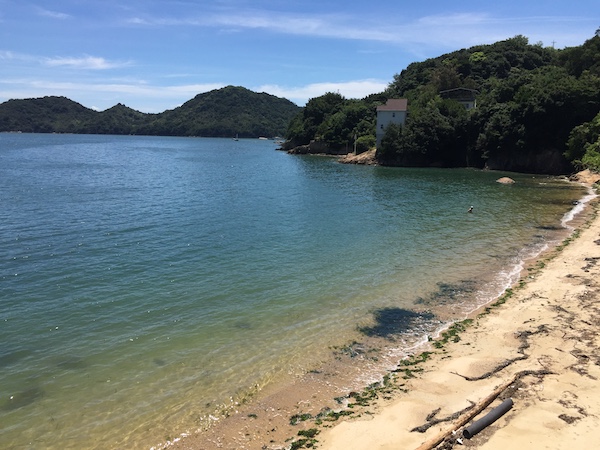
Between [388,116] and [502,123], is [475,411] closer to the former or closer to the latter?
[502,123]

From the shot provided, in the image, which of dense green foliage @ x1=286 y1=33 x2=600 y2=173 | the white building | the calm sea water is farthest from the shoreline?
the white building

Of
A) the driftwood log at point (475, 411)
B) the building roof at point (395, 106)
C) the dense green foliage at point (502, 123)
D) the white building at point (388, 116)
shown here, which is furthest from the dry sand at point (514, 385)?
the building roof at point (395, 106)

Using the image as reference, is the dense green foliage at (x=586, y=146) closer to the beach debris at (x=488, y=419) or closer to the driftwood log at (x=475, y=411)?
the driftwood log at (x=475, y=411)

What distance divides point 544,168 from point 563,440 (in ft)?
258

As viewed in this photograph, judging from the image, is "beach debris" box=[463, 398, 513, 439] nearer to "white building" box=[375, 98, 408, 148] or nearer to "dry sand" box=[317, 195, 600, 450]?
"dry sand" box=[317, 195, 600, 450]

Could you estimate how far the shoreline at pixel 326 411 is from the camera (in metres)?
9.35

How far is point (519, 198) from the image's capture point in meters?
47.2

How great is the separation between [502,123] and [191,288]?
76351 mm

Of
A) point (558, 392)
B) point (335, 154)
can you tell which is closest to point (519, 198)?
point (558, 392)

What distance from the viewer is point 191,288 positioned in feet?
61.3

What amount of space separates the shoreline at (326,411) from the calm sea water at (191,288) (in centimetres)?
72

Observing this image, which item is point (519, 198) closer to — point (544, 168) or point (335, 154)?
point (544, 168)

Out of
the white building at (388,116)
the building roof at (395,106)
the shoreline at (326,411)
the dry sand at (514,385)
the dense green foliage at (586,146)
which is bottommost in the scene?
the shoreline at (326,411)

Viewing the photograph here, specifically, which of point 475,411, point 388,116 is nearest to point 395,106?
point 388,116
